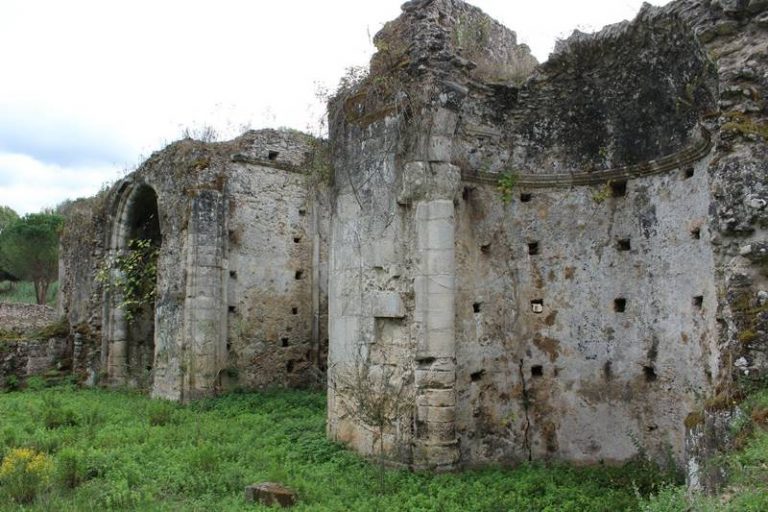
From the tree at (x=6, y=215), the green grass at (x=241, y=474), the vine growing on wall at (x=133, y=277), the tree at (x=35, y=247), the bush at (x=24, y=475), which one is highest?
the tree at (x=6, y=215)

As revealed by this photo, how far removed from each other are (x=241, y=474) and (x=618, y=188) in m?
5.97

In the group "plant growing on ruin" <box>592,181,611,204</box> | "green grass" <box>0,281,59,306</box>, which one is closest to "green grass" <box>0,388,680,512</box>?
"plant growing on ruin" <box>592,181,611,204</box>

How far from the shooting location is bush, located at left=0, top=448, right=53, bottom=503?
6.27m

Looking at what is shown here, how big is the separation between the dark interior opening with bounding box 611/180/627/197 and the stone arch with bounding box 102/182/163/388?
10.4 meters

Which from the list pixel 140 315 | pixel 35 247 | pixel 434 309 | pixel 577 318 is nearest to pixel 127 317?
pixel 140 315

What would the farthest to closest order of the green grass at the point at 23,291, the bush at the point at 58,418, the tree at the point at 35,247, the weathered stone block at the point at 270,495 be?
the green grass at the point at 23,291 < the tree at the point at 35,247 < the bush at the point at 58,418 < the weathered stone block at the point at 270,495

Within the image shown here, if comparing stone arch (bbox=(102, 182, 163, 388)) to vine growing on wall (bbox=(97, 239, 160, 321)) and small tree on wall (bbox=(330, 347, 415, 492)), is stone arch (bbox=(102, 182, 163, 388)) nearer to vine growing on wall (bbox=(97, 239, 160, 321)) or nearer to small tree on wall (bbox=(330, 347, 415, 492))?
vine growing on wall (bbox=(97, 239, 160, 321))

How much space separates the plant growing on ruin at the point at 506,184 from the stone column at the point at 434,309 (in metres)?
1.04

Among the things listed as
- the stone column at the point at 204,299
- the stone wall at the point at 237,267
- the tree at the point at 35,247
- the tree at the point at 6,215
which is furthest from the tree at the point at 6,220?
the stone column at the point at 204,299

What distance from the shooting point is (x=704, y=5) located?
654cm

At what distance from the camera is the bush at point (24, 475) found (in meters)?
6.27

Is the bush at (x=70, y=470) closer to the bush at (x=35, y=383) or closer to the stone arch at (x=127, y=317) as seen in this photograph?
the stone arch at (x=127, y=317)

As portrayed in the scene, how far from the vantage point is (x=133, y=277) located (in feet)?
49.0

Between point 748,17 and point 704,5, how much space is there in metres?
0.70
